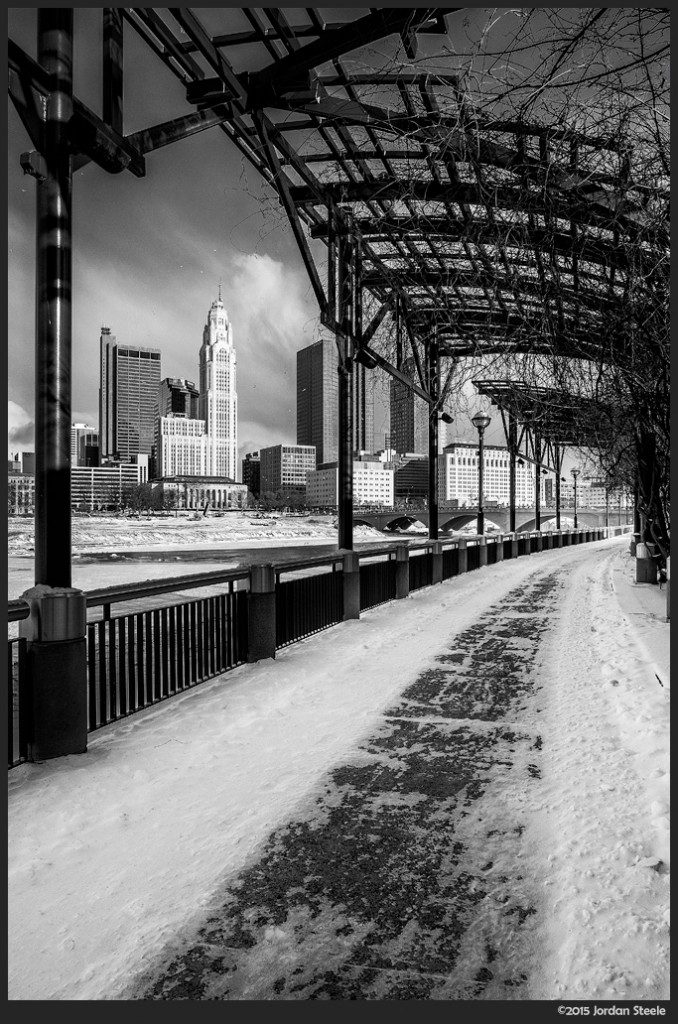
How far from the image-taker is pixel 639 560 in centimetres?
1347

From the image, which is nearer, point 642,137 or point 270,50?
point 642,137

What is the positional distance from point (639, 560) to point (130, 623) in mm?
12106

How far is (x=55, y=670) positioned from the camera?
383cm

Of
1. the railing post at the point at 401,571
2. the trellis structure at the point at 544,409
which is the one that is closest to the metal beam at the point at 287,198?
the trellis structure at the point at 544,409

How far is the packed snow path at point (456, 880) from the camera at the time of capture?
200cm

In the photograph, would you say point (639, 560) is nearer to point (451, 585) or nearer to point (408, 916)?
point (451, 585)

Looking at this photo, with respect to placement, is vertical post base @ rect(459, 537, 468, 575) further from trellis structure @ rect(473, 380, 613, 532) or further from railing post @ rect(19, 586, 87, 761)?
railing post @ rect(19, 586, 87, 761)

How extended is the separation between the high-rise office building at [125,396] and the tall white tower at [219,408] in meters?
7.75

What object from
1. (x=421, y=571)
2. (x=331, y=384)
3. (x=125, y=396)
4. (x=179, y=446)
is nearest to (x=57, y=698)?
(x=331, y=384)

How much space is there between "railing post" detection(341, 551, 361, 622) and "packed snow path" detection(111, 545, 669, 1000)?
14.3ft

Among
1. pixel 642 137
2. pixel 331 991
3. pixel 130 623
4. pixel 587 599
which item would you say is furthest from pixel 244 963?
pixel 587 599

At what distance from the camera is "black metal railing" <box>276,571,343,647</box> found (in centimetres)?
709

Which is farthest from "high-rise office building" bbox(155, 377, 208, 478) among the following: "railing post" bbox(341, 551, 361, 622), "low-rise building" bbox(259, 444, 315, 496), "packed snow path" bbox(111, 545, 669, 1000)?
"packed snow path" bbox(111, 545, 669, 1000)

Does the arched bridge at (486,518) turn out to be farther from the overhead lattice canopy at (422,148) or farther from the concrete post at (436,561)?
the overhead lattice canopy at (422,148)
